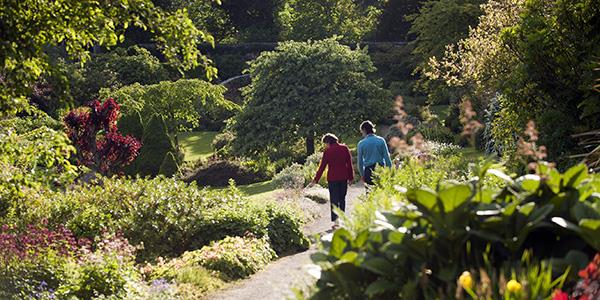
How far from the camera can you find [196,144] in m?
35.2

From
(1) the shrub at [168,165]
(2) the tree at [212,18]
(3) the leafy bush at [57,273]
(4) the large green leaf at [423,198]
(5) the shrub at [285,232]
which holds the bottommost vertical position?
(1) the shrub at [168,165]

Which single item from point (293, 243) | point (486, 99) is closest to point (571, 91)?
point (293, 243)

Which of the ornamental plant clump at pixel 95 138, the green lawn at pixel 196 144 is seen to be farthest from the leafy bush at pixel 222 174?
the ornamental plant clump at pixel 95 138

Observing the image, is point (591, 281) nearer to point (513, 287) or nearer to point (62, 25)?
point (513, 287)

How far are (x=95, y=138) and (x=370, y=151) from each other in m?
9.49

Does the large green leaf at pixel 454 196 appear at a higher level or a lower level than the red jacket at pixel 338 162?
higher

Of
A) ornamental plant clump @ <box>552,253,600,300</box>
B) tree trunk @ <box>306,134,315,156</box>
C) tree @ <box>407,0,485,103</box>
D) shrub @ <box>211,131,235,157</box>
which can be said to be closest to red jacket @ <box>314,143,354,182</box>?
ornamental plant clump @ <box>552,253,600,300</box>

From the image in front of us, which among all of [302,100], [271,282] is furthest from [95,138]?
[271,282]

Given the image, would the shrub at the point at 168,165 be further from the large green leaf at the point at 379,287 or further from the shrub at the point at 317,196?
the large green leaf at the point at 379,287

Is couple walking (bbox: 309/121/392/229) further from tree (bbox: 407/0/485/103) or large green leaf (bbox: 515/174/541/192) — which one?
tree (bbox: 407/0/485/103)

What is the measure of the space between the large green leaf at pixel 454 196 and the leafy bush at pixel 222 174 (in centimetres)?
2217

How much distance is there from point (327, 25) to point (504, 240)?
148ft

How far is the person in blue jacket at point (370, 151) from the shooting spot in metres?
11.9

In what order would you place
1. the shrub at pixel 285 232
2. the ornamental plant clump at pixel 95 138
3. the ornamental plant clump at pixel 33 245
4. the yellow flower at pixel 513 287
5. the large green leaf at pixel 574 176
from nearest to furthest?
the yellow flower at pixel 513 287
the large green leaf at pixel 574 176
the ornamental plant clump at pixel 33 245
the shrub at pixel 285 232
the ornamental plant clump at pixel 95 138
